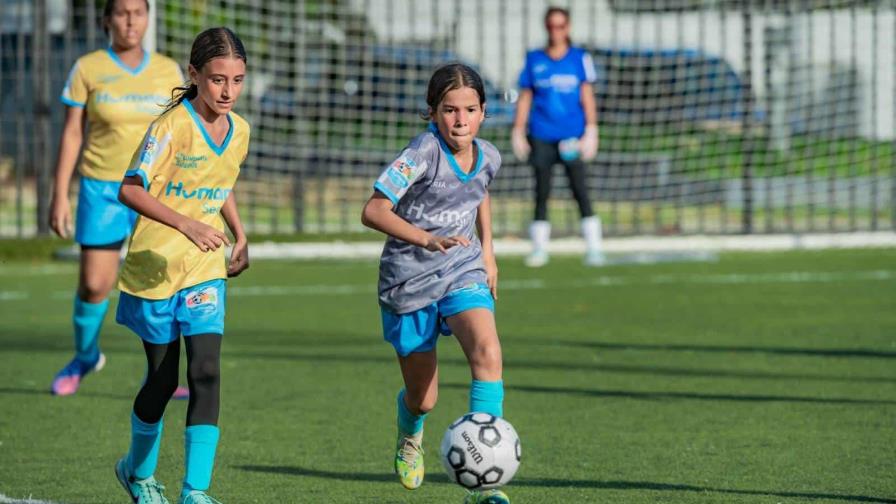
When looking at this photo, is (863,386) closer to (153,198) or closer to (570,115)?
(153,198)

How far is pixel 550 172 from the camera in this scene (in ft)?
47.6

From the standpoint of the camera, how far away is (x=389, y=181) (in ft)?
17.6

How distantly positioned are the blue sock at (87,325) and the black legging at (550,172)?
7.11 metres

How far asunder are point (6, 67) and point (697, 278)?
10829 millimetres

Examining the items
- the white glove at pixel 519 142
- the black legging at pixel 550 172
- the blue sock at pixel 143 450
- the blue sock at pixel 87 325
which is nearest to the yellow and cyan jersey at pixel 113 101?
the blue sock at pixel 87 325

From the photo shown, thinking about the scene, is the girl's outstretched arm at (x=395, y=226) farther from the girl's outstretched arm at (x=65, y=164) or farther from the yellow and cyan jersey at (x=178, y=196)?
the girl's outstretched arm at (x=65, y=164)

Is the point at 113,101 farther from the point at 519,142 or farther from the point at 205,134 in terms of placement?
the point at 519,142

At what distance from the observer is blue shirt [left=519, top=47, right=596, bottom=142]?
14242mm

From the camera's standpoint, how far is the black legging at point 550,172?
14.3 meters

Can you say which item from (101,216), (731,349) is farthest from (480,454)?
(731,349)

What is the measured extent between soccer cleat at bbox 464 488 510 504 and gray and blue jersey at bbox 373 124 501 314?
2.42ft

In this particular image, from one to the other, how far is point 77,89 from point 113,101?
0.58ft

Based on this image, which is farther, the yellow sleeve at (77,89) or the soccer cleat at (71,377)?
the soccer cleat at (71,377)

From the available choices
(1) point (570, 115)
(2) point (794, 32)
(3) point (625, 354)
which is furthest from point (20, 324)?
(2) point (794, 32)
